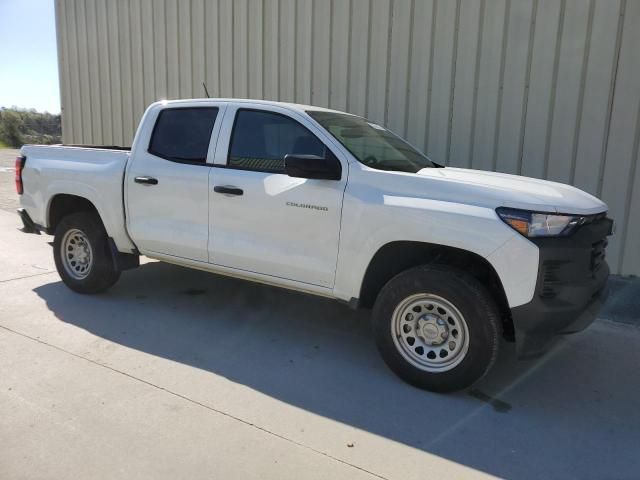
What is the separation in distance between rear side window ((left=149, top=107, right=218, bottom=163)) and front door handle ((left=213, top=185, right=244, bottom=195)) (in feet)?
1.20

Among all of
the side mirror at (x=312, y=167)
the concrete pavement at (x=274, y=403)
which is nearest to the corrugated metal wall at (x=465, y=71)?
the concrete pavement at (x=274, y=403)

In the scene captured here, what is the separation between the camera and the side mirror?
3828mm

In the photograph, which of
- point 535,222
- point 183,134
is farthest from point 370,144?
point 183,134

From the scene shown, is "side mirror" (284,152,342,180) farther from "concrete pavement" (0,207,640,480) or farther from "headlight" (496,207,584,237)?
"concrete pavement" (0,207,640,480)

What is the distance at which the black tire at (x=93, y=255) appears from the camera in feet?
17.6

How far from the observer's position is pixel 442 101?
702 cm

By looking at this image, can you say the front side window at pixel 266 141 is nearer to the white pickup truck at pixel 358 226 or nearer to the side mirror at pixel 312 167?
the white pickup truck at pixel 358 226

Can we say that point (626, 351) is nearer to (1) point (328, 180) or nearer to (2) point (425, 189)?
(2) point (425, 189)

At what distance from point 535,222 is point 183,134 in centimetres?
316

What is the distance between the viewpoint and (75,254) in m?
5.66

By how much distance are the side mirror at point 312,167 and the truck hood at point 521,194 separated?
2.06 ft

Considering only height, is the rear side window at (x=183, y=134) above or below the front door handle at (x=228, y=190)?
above

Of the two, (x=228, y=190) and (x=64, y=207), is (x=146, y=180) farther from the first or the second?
(x=64, y=207)

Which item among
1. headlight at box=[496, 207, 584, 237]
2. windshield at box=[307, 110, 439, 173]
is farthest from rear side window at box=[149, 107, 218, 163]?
headlight at box=[496, 207, 584, 237]
